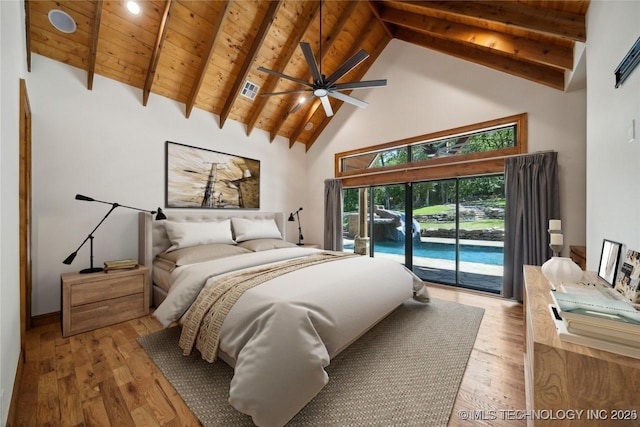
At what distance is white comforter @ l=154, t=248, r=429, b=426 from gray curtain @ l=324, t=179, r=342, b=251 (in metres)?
2.56

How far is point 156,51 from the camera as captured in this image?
2.95 metres

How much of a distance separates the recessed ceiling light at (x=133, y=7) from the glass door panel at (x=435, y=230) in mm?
4149

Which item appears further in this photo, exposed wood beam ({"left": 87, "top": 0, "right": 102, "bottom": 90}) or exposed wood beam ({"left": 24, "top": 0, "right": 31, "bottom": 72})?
exposed wood beam ({"left": 87, "top": 0, "right": 102, "bottom": 90})

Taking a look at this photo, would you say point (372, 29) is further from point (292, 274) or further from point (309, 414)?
point (309, 414)

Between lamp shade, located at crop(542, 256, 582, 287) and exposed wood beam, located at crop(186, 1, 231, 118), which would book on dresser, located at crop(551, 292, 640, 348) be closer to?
lamp shade, located at crop(542, 256, 582, 287)

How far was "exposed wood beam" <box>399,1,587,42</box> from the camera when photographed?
2172 mm

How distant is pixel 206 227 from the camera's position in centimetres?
340

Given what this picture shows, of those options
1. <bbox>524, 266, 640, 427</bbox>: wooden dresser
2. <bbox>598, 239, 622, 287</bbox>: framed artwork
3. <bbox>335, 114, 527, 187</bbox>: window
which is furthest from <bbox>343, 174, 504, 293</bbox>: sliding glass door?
<bbox>524, 266, 640, 427</bbox>: wooden dresser

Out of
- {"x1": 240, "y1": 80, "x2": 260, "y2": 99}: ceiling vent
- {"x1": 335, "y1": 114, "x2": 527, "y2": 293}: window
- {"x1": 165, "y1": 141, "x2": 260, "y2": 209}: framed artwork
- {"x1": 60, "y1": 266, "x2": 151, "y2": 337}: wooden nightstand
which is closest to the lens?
{"x1": 60, "y1": 266, "x2": 151, "y2": 337}: wooden nightstand

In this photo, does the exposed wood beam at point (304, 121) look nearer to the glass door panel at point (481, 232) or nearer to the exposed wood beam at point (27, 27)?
the glass door panel at point (481, 232)

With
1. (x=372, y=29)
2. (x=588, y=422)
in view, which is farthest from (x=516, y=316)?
(x=372, y=29)

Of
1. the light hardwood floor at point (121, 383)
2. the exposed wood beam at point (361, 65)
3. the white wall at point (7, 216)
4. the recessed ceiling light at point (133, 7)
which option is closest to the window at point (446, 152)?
the exposed wood beam at point (361, 65)

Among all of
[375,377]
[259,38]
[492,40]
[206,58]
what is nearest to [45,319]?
[375,377]

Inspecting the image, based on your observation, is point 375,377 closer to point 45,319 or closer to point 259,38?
point 45,319
